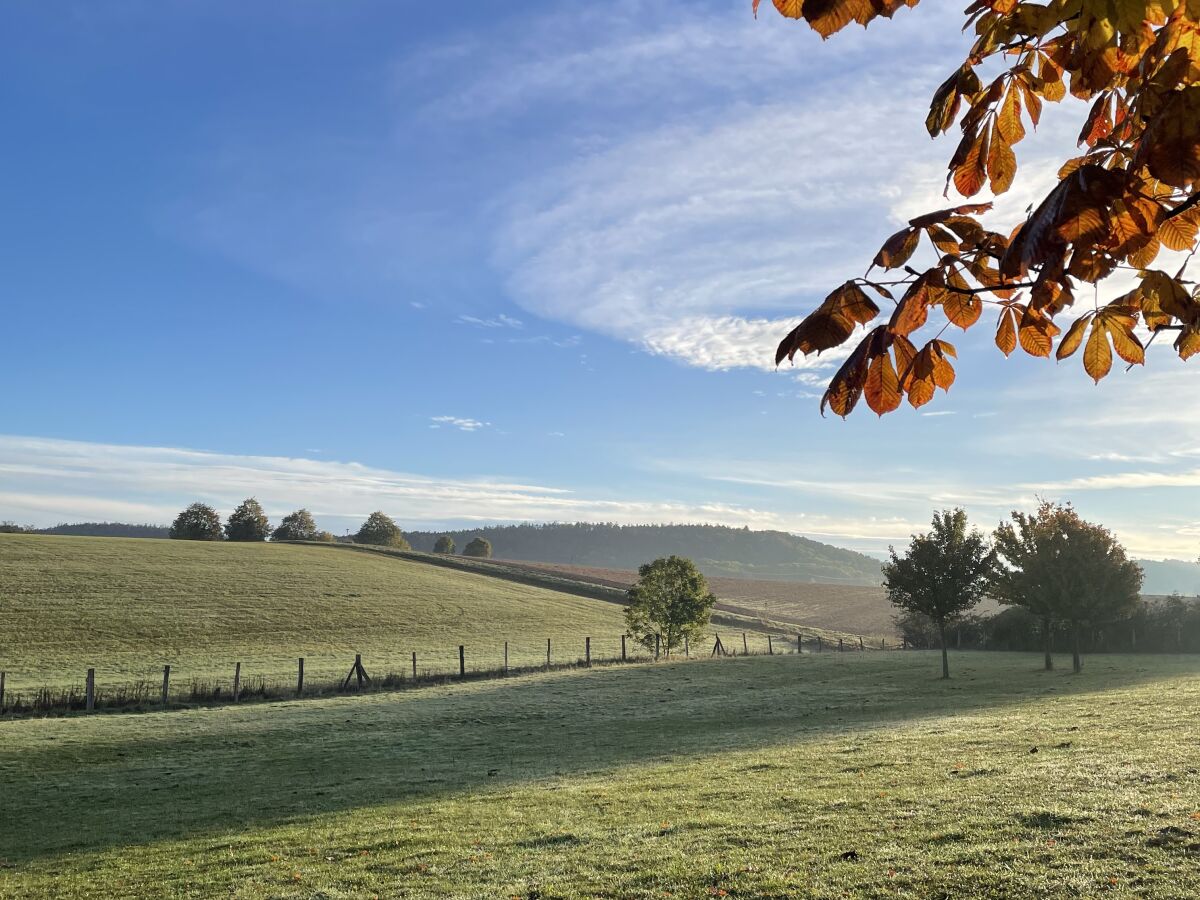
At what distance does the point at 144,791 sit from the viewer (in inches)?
531

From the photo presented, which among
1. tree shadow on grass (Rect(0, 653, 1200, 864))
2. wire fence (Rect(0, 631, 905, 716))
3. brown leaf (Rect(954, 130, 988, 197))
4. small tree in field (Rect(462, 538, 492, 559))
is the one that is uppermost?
brown leaf (Rect(954, 130, 988, 197))

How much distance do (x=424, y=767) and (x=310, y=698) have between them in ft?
45.6

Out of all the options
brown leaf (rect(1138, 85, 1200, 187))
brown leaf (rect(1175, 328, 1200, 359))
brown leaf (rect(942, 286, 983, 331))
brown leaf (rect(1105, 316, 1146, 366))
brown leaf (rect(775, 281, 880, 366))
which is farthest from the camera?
brown leaf (rect(1175, 328, 1200, 359))

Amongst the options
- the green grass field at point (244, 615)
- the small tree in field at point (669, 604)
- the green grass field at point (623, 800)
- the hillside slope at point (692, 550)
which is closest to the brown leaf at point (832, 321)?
the green grass field at point (623, 800)

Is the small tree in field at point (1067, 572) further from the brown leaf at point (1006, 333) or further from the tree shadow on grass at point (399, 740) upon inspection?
the brown leaf at point (1006, 333)

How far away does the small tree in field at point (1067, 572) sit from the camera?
3312 cm

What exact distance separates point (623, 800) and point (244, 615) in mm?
43165

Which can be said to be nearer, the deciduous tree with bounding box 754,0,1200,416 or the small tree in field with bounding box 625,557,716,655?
the deciduous tree with bounding box 754,0,1200,416

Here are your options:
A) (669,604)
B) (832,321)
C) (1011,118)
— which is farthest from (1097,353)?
(669,604)

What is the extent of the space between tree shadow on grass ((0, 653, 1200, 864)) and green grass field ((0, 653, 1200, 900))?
0.34ft

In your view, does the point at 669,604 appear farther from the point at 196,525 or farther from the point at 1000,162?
the point at 196,525

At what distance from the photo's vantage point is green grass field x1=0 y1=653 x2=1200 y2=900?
6305mm

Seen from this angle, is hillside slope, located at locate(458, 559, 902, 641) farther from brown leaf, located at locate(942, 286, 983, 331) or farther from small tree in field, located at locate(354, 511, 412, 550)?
brown leaf, located at locate(942, 286, 983, 331)

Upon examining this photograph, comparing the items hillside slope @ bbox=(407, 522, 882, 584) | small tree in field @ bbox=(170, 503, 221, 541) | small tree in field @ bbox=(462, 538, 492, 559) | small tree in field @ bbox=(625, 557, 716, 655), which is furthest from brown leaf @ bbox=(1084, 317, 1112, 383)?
hillside slope @ bbox=(407, 522, 882, 584)
